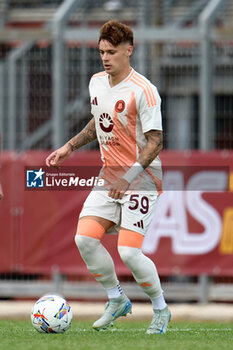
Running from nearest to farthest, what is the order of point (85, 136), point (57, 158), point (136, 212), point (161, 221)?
point (136, 212), point (57, 158), point (85, 136), point (161, 221)

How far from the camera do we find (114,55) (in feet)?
24.8

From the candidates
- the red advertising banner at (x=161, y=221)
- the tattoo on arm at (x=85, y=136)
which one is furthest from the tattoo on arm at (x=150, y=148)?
the red advertising banner at (x=161, y=221)

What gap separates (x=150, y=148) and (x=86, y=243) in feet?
2.87

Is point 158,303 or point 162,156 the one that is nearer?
point 158,303

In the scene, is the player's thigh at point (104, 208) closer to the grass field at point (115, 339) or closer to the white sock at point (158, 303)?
the white sock at point (158, 303)

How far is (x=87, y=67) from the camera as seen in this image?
13133 mm

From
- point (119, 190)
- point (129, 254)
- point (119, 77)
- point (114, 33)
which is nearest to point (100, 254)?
point (129, 254)

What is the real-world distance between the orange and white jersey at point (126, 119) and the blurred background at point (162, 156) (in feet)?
15.5

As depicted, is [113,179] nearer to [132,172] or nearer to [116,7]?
[132,172]

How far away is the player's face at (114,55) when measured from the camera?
298 inches

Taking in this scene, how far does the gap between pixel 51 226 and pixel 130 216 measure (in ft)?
17.2

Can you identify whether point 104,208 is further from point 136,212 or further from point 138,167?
point 138,167

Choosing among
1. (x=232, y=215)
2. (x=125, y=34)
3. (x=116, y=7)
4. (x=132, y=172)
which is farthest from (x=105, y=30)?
(x=116, y=7)

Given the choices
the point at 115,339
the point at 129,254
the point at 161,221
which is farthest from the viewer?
the point at 161,221
